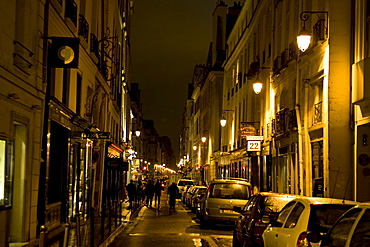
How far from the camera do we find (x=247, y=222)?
14.5m

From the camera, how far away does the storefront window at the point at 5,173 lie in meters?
12.2

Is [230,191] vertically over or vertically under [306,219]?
over

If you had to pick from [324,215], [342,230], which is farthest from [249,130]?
[342,230]

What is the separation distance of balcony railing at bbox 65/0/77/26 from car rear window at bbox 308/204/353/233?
40.5ft

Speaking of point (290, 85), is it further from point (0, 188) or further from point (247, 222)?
point (0, 188)

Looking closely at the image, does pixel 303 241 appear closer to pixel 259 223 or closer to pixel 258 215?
pixel 259 223

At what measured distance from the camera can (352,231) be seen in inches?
279

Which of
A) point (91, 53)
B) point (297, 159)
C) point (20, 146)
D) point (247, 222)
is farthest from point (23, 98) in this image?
point (297, 159)

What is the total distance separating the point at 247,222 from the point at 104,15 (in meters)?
19.1

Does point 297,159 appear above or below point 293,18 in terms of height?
below

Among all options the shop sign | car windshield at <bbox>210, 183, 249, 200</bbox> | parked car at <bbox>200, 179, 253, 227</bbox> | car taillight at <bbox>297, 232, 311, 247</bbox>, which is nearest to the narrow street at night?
parked car at <bbox>200, 179, 253, 227</bbox>

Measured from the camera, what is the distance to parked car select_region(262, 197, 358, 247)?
9.31 meters

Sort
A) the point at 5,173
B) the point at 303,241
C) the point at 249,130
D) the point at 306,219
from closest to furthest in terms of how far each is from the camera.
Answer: the point at 303,241
the point at 306,219
the point at 5,173
the point at 249,130

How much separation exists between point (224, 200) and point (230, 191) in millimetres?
577
